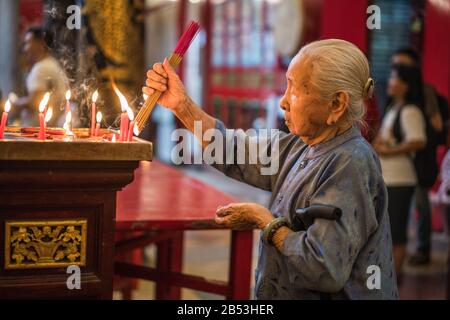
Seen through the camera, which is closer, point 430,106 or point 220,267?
point 430,106

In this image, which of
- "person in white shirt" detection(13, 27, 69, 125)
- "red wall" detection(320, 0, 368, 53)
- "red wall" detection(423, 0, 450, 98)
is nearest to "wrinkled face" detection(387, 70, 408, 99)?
"person in white shirt" detection(13, 27, 69, 125)

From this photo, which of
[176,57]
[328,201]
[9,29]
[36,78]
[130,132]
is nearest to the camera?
[328,201]

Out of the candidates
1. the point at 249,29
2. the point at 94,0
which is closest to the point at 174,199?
the point at 94,0

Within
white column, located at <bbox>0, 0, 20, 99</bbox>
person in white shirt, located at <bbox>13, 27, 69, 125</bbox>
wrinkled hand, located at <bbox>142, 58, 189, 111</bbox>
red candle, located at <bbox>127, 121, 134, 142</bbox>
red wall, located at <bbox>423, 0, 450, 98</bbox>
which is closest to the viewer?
red candle, located at <bbox>127, 121, 134, 142</bbox>

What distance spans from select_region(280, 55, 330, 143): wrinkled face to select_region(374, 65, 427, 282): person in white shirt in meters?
3.16

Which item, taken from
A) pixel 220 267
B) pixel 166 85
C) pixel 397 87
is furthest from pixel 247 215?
pixel 220 267

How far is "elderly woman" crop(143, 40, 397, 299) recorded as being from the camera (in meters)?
1.67

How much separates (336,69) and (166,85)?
0.57 metres

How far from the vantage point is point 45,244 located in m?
1.75

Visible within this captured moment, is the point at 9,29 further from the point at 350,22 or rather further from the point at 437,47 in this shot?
the point at 437,47

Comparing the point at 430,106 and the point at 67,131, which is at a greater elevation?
the point at 430,106

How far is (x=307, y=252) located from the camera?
1.66 m

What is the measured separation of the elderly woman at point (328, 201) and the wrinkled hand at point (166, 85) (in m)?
0.37

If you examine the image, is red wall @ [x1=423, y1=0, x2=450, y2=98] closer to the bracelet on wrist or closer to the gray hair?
the gray hair
